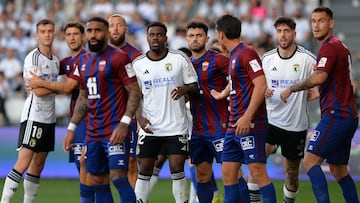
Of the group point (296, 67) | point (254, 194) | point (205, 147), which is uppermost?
point (296, 67)

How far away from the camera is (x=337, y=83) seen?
35.3ft

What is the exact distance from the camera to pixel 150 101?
11.1m

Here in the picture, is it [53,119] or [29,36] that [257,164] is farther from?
[29,36]

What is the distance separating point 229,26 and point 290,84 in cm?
173

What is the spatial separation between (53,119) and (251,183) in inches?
109

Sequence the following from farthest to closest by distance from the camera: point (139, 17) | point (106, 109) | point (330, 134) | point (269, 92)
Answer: point (139, 17)
point (269, 92)
point (330, 134)
point (106, 109)

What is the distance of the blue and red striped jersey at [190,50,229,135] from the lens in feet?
37.7

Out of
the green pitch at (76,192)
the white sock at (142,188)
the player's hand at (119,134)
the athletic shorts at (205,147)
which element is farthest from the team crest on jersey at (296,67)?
the player's hand at (119,134)

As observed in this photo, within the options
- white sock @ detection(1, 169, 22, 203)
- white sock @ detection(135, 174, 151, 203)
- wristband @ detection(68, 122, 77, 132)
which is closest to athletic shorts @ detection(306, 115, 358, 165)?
white sock @ detection(135, 174, 151, 203)

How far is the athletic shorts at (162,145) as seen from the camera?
11.0 meters

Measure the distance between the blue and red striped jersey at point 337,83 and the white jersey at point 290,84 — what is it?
104cm

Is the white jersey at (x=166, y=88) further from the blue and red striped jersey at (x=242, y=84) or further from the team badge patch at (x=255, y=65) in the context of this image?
the team badge patch at (x=255, y=65)

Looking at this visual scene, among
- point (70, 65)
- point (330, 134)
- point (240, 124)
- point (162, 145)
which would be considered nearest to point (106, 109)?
point (162, 145)

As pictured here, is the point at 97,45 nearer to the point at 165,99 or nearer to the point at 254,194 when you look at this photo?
the point at 165,99
